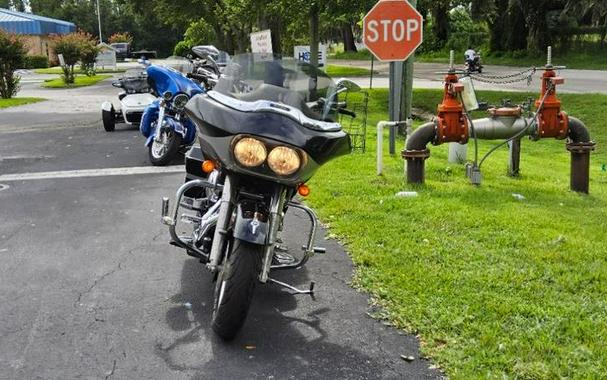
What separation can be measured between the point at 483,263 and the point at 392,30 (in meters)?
4.80

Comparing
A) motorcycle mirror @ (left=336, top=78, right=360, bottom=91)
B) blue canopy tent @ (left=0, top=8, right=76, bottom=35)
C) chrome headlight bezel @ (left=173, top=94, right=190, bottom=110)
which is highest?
blue canopy tent @ (left=0, top=8, right=76, bottom=35)

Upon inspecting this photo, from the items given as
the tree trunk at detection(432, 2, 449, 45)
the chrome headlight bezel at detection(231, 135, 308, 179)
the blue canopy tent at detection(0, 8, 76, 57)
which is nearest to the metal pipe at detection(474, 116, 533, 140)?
the chrome headlight bezel at detection(231, 135, 308, 179)

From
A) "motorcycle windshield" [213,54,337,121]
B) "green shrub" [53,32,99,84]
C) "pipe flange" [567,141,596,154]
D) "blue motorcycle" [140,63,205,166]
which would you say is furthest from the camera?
"green shrub" [53,32,99,84]

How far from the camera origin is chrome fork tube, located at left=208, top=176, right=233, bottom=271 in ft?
12.8

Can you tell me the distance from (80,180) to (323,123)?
5456 millimetres

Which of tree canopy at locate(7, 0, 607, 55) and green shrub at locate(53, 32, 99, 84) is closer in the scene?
tree canopy at locate(7, 0, 607, 55)

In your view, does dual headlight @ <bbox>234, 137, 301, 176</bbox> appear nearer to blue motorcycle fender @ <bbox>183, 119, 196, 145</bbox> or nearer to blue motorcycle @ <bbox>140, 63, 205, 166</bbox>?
blue motorcycle @ <bbox>140, 63, 205, 166</bbox>

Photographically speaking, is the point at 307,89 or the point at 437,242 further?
the point at 437,242

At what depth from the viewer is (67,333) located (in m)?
3.97

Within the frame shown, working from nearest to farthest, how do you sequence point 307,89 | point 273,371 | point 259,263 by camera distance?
point 273,371
point 259,263
point 307,89

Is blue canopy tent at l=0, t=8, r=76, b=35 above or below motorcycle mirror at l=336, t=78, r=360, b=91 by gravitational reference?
above

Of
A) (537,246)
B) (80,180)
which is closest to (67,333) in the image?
(537,246)

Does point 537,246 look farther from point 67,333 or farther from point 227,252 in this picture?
point 67,333

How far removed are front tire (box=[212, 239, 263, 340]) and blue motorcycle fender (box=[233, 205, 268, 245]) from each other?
55mm
